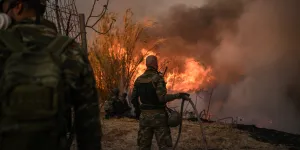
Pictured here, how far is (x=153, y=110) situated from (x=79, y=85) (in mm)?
3644

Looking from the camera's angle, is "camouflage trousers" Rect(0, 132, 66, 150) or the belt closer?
"camouflage trousers" Rect(0, 132, 66, 150)

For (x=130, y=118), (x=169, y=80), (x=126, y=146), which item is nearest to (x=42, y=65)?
(x=126, y=146)

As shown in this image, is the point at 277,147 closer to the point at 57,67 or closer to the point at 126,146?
the point at 126,146

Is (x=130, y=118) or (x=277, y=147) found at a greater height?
(x=130, y=118)

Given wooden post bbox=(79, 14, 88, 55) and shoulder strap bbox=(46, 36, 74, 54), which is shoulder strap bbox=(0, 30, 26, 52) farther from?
wooden post bbox=(79, 14, 88, 55)

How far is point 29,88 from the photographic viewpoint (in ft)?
5.19

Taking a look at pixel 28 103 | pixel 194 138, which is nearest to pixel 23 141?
pixel 28 103

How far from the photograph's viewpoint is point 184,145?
27.7 ft

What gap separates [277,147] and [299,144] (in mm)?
798

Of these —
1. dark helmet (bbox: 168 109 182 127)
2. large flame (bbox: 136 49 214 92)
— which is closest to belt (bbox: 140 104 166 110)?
dark helmet (bbox: 168 109 182 127)

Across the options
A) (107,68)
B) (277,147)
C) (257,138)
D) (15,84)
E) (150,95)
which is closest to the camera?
(15,84)

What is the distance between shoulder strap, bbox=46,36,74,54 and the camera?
1678mm

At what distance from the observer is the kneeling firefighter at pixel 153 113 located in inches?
206

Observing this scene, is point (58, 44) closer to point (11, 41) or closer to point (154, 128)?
point (11, 41)
